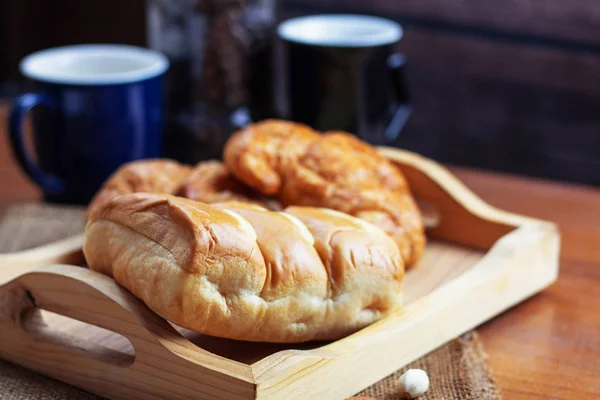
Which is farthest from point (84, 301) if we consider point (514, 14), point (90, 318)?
point (514, 14)

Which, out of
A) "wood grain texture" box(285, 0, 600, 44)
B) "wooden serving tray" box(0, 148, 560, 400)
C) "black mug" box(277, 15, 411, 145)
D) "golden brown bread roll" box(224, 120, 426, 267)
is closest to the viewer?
"wooden serving tray" box(0, 148, 560, 400)

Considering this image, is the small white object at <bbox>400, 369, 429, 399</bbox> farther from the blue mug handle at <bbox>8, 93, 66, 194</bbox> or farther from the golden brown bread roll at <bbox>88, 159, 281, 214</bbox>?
the blue mug handle at <bbox>8, 93, 66, 194</bbox>

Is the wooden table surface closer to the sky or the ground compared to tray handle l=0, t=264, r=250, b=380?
closer to the ground

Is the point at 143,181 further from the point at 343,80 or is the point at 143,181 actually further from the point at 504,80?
the point at 504,80

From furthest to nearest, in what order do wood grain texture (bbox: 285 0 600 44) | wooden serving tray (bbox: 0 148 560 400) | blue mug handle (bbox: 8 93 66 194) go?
wood grain texture (bbox: 285 0 600 44)
blue mug handle (bbox: 8 93 66 194)
wooden serving tray (bbox: 0 148 560 400)

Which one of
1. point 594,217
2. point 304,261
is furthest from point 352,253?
point 594,217

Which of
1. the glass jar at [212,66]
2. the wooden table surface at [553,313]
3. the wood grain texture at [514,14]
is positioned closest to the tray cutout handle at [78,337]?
the wooden table surface at [553,313]

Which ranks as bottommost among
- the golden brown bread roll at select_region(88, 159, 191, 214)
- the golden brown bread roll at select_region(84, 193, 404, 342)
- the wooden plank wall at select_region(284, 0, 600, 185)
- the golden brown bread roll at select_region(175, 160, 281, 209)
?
the wooden plank wall at select_region(284, 0, 600, 185)

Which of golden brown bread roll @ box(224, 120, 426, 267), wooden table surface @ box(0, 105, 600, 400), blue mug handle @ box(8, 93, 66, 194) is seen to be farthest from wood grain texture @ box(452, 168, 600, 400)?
blue mug handle @ box(8, 93, 66, 194)
